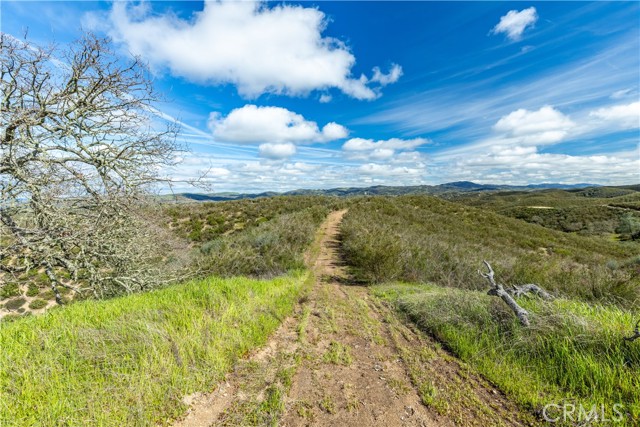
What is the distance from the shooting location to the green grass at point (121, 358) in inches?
98.3

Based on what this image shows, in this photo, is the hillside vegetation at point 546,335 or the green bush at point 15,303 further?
the green bush at point 15,303

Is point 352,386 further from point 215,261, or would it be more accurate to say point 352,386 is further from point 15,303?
point 15,303

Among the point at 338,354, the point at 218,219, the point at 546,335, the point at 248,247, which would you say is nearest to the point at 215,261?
the point at 248,247

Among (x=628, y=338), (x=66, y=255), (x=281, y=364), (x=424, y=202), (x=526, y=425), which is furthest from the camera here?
(x=424, y=202)

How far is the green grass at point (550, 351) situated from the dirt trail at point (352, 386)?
0.29m

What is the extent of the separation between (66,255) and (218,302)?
3.76m

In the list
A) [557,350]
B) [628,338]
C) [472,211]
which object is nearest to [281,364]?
[557,350]

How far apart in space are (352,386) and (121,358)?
2832mm

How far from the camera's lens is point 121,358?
123 inches

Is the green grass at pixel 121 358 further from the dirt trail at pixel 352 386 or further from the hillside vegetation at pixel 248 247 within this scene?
the hillside vegetation at pixel 248 247

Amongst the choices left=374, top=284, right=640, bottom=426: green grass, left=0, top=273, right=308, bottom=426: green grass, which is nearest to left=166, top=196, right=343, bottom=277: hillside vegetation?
left=0, top=273, right=308, bottom=426: green grass

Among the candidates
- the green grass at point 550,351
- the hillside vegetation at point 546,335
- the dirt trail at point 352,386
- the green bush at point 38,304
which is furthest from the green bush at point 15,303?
the green grass at point 550,351

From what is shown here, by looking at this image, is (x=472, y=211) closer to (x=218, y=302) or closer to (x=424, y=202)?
(x=424, y=202)

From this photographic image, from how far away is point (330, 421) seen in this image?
284 centimetres
